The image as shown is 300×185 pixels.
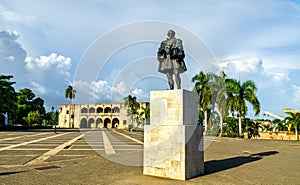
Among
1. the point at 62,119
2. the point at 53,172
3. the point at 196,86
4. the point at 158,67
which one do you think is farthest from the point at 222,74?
the point at 62,119

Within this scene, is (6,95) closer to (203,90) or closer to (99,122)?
(203,90)

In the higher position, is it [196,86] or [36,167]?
[196,86]

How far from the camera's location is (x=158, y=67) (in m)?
8.59

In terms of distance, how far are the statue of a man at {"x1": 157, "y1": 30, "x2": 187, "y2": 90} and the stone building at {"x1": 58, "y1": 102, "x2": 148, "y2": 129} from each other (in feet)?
213

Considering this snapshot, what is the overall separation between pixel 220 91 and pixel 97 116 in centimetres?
5077

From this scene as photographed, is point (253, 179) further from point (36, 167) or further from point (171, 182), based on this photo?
point (36, 167)

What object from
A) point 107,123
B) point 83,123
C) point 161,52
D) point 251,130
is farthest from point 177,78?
point 83,123

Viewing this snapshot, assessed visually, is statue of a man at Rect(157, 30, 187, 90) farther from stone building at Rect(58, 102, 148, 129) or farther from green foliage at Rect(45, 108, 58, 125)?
green foliage at Rect(45, 108, 58, 125)

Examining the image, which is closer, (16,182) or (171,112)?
(16,182)

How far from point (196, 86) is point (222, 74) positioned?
3695mm

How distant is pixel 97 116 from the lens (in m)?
76.6

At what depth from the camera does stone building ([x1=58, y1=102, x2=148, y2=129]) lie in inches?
2982

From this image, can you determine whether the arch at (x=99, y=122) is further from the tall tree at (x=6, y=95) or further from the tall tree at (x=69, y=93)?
the tall tree at (x=6, y=95)

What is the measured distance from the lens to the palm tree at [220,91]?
3181cm
